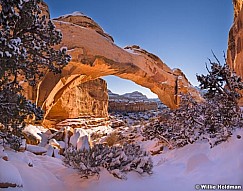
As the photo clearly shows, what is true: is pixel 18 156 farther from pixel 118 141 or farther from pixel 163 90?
pixel 163 90

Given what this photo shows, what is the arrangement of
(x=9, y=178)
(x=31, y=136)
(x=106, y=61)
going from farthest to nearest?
1. (x=106, y=61)
2. (x=31, y=136)
3. (x=9, y=178)

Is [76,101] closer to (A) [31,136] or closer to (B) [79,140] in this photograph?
(B) [79,140]

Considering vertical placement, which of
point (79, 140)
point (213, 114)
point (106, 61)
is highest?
point (106, 61)

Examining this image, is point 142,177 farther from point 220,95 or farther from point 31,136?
point 31,136

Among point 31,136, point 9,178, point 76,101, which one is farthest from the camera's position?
point 76,101

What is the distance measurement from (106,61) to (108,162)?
7321 mm

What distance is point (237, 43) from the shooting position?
1609cm

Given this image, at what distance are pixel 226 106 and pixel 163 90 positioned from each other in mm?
8117

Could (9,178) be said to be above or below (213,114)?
below

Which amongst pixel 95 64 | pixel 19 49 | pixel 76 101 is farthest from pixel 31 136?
pixel 76 101

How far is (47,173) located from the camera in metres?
4.87

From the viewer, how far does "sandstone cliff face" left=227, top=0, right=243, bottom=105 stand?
15.3 metres

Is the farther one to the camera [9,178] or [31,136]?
[31,136]

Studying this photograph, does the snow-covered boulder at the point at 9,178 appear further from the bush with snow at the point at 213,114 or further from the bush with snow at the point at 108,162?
the bush with snow at the point at 213,114
